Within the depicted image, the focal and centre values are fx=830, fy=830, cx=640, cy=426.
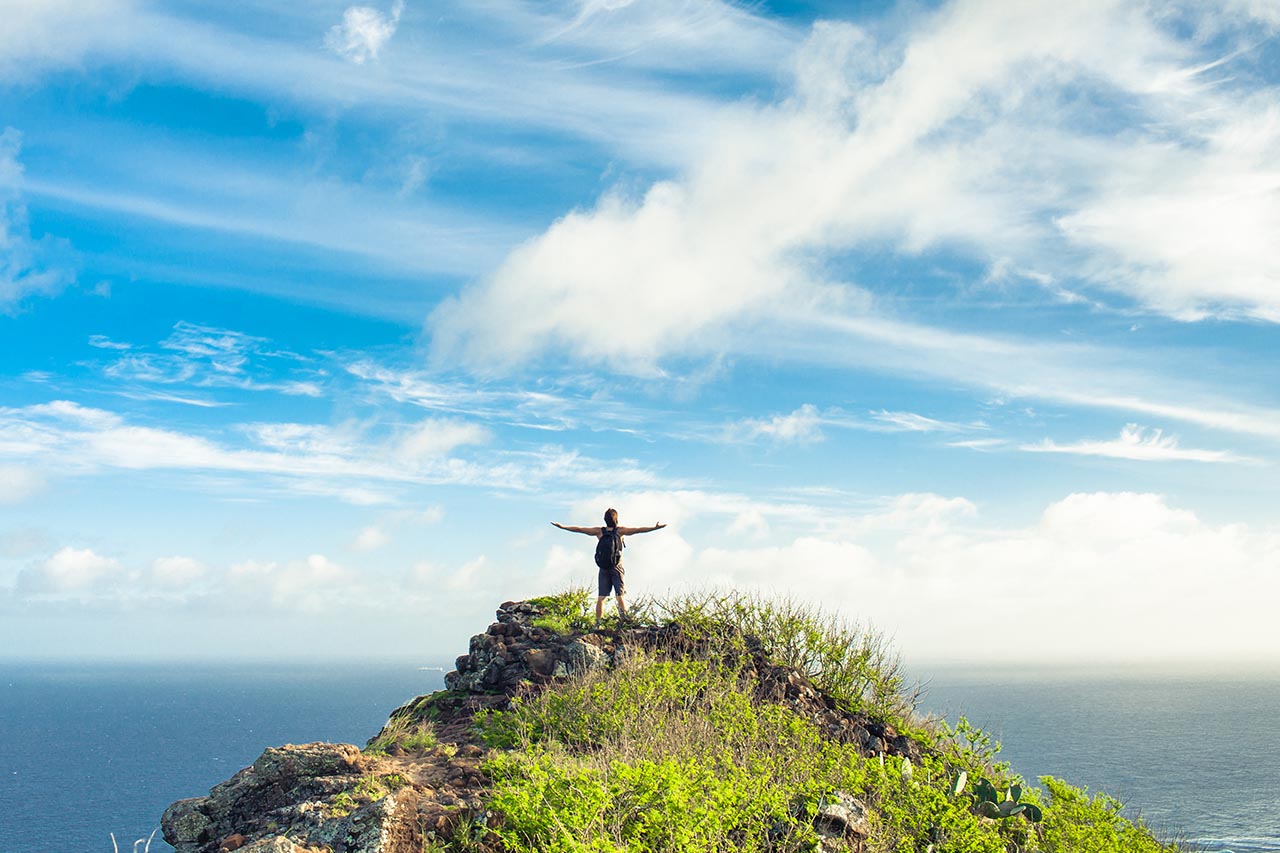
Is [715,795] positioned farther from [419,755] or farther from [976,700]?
[976,700]

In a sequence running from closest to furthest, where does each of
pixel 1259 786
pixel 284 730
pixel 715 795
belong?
pixel 715 795 < pixel 1259 786 < pixel 284 730

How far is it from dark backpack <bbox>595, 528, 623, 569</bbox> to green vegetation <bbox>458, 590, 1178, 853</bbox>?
1.37 m

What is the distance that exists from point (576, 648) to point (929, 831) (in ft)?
24.1

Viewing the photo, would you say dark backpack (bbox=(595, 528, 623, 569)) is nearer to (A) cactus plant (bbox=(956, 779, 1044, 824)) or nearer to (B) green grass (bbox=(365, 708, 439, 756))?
(B) green grass (bbox=(365, 708, 439, 756))

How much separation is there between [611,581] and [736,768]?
28.2 feet

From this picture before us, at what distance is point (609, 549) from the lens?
64.4ft

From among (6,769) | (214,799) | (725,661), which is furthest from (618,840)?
(6,769)

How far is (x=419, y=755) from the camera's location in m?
13.4

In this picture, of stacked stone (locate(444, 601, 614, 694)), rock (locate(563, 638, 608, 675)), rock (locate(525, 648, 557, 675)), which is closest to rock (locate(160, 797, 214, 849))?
stacked stone (locate(444, 601, 614, 694))

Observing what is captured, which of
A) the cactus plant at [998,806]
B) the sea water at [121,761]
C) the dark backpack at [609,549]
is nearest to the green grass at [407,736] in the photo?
the dark backpack at [609,549]

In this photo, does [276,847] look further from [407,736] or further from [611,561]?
[611,561]

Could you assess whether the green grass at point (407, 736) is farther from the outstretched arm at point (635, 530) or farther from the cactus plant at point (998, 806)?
the cactus plant at point (998, 806)

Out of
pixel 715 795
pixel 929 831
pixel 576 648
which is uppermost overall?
pixel 576 648

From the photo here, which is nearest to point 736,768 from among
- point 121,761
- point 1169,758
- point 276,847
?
point 276,847
